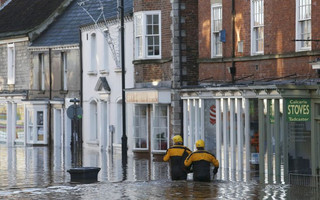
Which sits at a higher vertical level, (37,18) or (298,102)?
(37,18)

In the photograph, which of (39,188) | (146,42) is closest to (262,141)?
(39,188)

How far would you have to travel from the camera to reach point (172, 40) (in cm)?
4378

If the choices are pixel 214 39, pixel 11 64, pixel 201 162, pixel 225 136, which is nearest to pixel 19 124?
pixel 11 64

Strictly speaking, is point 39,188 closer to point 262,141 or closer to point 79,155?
point 262,141

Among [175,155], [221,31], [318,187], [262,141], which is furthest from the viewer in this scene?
[221,31]

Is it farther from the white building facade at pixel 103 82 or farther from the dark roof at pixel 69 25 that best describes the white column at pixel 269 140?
the dark roof at pixel 69 25

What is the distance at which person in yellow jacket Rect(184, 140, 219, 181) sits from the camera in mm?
26938

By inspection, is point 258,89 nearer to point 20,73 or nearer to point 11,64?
point 20,73

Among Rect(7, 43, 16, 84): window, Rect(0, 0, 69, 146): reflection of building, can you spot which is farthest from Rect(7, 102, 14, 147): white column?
Rect(7, 43, 16, 84): window

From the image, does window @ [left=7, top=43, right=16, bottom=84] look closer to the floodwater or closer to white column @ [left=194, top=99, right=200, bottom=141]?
the floodwater

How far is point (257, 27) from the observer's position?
35.7 meters

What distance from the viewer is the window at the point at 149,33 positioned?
45125mm

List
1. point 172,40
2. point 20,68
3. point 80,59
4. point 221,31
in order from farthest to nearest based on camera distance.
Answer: point 20,68 → point 80,59 → point 172,40 → point 221,31

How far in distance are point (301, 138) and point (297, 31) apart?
3.44 metres
